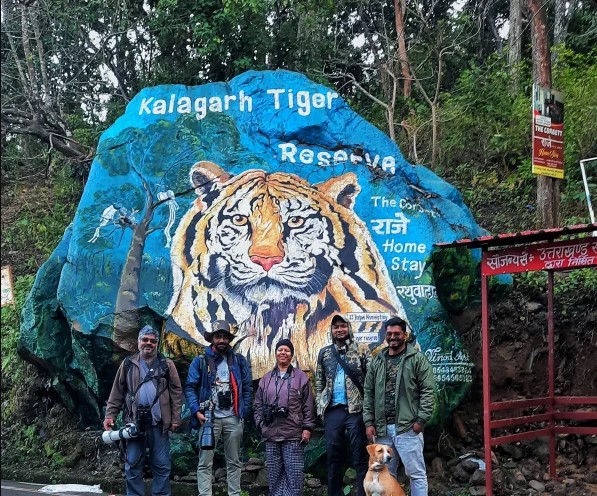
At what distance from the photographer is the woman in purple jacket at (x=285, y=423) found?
24.1 ft

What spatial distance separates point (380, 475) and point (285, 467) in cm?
113

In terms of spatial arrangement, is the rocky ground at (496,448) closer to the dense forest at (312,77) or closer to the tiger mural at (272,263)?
the tiger mural at (272,263)

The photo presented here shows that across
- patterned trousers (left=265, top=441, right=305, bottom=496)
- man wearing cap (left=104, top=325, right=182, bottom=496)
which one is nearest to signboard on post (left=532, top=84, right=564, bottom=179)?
patterned trousers (left=265, top=441, right=305, bottom=496)

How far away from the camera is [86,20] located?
16.5 m

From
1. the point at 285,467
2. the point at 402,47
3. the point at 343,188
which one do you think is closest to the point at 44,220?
the point at 402,47

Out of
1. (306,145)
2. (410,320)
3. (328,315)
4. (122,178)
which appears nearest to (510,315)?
(410,320)

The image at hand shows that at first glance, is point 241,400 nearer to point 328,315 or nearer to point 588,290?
point 328,315

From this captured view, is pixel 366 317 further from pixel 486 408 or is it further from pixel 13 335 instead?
pixel 13 335

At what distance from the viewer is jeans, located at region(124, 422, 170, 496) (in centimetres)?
733

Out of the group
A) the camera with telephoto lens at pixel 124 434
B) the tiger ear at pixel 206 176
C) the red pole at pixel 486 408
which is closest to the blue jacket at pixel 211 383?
the camera with telephoto lens at pixel 124 434

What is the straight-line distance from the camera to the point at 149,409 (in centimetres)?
729

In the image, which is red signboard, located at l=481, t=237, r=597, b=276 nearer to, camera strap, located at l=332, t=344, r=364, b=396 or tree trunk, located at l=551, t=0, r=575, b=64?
camera strap, located at l=332, t=344, r=364, b=396

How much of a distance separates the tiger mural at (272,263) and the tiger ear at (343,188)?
0.01 meters

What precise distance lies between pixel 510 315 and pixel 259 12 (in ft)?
24.0
